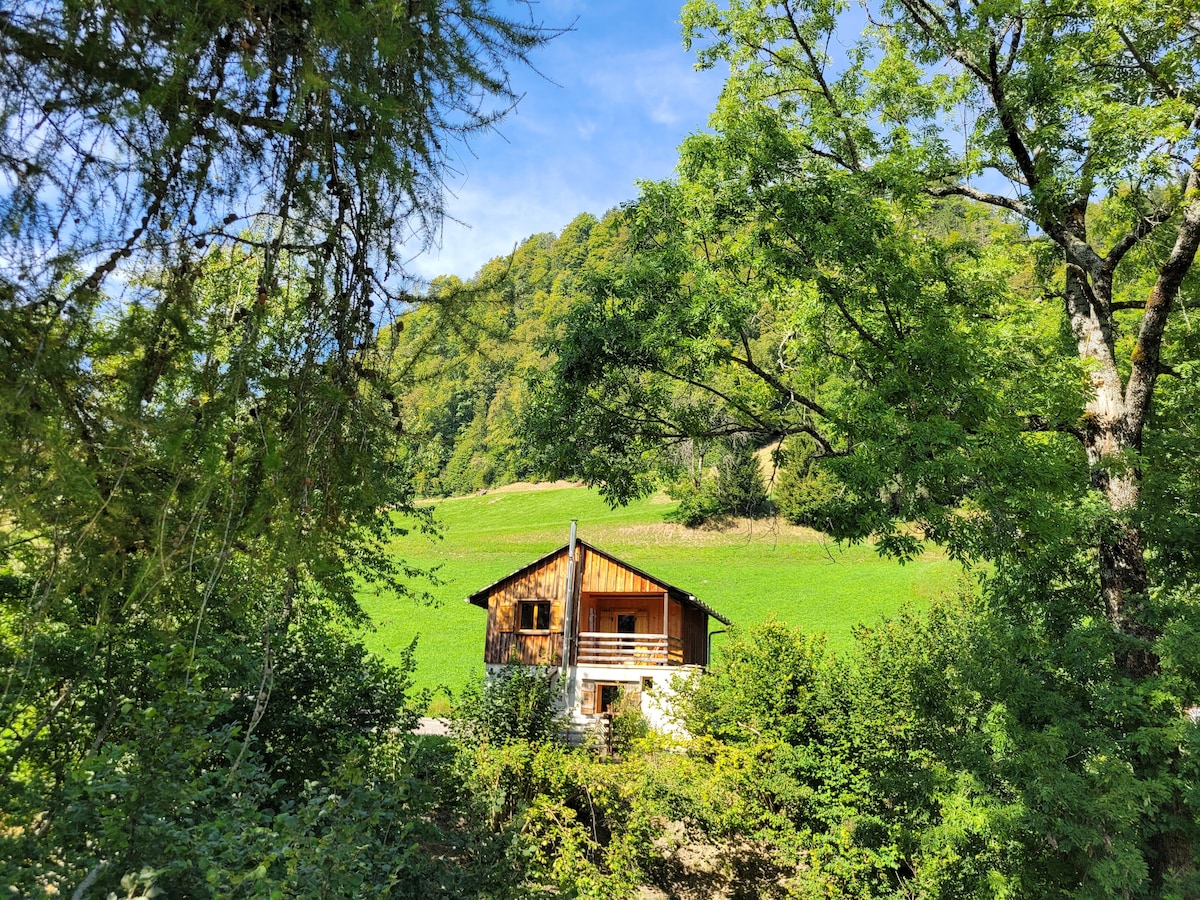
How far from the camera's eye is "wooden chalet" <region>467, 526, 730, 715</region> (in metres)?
18.6

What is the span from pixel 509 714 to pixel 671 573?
23164 millimetres

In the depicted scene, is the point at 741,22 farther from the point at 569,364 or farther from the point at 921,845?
the point at 921,845

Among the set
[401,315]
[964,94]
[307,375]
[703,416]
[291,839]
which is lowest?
[291,839]

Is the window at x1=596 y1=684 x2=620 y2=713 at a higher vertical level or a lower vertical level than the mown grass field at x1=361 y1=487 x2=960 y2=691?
lower

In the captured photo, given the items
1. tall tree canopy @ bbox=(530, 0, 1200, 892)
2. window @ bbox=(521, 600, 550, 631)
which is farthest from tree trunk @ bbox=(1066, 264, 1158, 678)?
window @ bbox=(521, 600, 550, 631)

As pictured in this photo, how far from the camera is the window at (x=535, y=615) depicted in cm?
2123

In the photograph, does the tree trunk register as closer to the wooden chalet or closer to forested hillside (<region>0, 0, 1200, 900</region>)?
forested hillside (<region>0, 0, 1200, 900</region>)

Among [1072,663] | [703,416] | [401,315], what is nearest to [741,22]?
[703,416]

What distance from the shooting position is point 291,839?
112 inches

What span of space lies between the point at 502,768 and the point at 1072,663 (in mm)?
7035

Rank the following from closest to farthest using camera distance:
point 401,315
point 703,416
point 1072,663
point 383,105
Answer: point 383,105 < point 401,315 < point 1072,663 < point 703,416

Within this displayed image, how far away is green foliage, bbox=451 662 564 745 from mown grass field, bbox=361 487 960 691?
31.3 feet

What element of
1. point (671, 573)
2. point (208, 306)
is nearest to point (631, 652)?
point (671, 573)

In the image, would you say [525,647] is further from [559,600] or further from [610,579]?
[610,579]
